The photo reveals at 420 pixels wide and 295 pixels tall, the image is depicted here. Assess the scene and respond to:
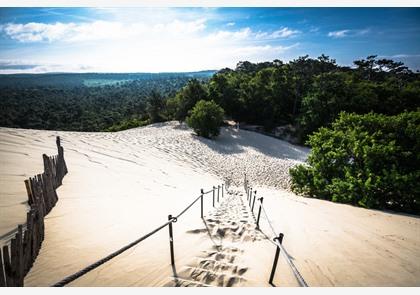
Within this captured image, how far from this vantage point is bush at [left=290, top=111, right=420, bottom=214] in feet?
26.2

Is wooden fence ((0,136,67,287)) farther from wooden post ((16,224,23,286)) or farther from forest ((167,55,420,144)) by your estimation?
forest ((167,55,420,144))

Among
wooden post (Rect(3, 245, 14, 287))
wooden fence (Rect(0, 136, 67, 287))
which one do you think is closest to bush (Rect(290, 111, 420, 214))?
wooden fence (Rect(0, 136, 67, 287))

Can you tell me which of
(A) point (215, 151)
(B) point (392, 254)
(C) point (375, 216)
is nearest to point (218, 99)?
(A) point (215, 151)

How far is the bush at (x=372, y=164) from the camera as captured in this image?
7.97 m

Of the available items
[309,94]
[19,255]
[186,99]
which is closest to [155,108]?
[186,99]

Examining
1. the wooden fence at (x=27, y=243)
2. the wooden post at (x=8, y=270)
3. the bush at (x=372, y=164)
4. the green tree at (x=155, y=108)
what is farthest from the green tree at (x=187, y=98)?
the wooden post at (x=8, y=270)

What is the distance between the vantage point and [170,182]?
982 cm

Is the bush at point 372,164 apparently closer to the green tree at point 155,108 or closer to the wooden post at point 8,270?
the wooden post at point 8,270

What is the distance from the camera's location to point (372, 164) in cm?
857

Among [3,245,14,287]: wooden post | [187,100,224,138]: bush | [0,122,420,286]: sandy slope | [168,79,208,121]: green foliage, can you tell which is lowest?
[0,122,420,286]: sandy slope

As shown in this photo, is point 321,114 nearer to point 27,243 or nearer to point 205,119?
point 205,119

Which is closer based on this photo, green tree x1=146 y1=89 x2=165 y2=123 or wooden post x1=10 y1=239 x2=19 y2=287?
wooden post x1=10 y1=239 x2=19 y2=287

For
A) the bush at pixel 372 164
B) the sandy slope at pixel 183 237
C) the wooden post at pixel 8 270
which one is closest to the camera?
the wooden post at pixel 8 270

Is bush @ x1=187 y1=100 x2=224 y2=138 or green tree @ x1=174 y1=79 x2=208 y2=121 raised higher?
green tree @ x1=174 y1=79 x2=208 y2=121
